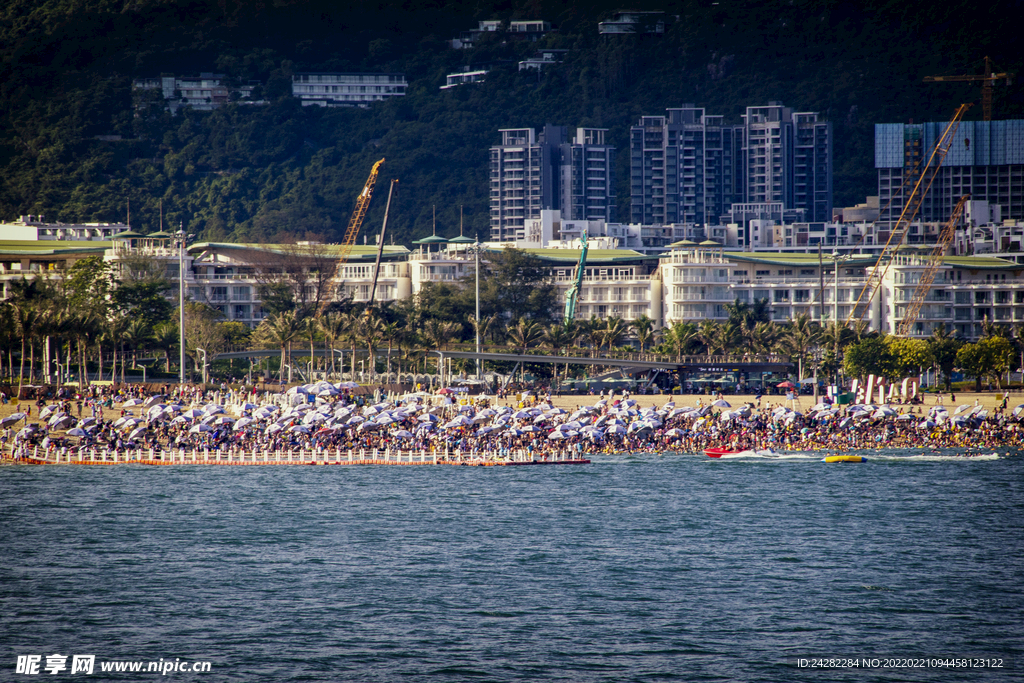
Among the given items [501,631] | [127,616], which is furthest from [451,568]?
[127,616]

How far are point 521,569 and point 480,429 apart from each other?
23534 mm

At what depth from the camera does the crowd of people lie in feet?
227

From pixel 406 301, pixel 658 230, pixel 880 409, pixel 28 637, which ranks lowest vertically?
pixel 28 637

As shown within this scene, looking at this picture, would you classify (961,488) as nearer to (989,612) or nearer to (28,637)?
(989,612)

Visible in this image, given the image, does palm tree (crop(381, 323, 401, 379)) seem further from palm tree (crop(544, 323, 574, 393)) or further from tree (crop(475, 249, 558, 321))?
tree (crop(475, 249, 558, 321))

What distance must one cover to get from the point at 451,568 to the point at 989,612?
1948 centimetres

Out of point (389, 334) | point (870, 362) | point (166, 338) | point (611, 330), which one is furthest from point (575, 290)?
point (166, 338)

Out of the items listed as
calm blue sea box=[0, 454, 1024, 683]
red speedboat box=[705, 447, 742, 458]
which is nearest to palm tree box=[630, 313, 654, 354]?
red speedboat box=[705, 447, 742, 458]

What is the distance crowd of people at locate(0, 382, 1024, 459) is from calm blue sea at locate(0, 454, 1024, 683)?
1.59 m

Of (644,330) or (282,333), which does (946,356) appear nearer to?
(644,330)

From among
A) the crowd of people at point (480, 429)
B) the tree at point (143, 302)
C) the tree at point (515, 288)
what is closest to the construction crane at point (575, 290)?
the tree at point (515, 288)

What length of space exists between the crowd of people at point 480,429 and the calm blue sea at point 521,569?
1.59 metres

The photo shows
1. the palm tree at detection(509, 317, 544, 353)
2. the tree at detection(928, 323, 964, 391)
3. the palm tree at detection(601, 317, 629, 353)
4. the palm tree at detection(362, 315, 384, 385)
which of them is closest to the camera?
the tree at detection(928, 323, 964, 391)

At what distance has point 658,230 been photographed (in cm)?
19975
